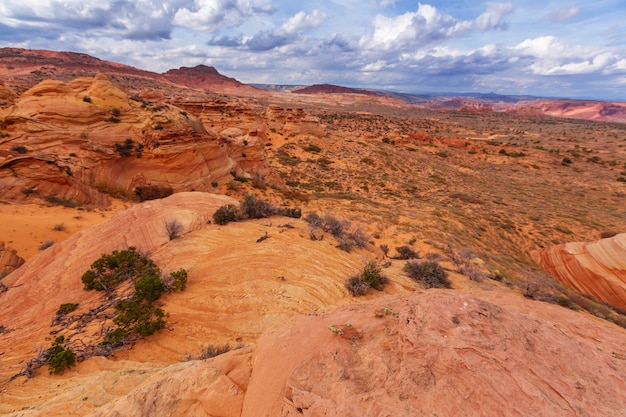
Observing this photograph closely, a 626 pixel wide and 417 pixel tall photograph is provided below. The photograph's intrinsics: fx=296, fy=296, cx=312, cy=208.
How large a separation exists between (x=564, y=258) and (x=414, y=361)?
13.2m

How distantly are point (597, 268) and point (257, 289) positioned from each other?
12.3 metres

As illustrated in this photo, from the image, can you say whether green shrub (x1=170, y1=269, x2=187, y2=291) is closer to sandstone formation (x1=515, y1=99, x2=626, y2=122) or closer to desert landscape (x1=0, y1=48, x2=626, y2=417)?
desert landscape (x1=0, y1=48, x2=626, y2=417)

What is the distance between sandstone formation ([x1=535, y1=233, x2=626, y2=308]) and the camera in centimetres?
1009

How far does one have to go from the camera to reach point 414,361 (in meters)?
2.66

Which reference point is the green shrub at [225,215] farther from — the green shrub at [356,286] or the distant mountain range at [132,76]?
the distant mountain range at [132,76]

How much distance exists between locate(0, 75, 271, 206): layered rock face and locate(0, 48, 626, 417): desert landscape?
0.22 feet

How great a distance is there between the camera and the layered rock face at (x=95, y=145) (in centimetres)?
1139

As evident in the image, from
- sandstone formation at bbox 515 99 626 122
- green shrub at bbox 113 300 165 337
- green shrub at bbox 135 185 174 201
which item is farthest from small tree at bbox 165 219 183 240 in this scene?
sandstone formation at bbox 515 99 626 122

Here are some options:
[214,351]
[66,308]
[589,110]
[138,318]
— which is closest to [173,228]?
[66,308]

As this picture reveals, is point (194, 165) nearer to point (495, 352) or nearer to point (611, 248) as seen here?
point (495, 352)

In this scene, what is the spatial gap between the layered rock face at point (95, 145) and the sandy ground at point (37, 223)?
0.88m

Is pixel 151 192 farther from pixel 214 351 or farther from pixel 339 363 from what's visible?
pixel 339 363

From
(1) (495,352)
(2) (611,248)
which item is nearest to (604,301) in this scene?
(2) (611,248)

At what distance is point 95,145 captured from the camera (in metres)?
12.9
